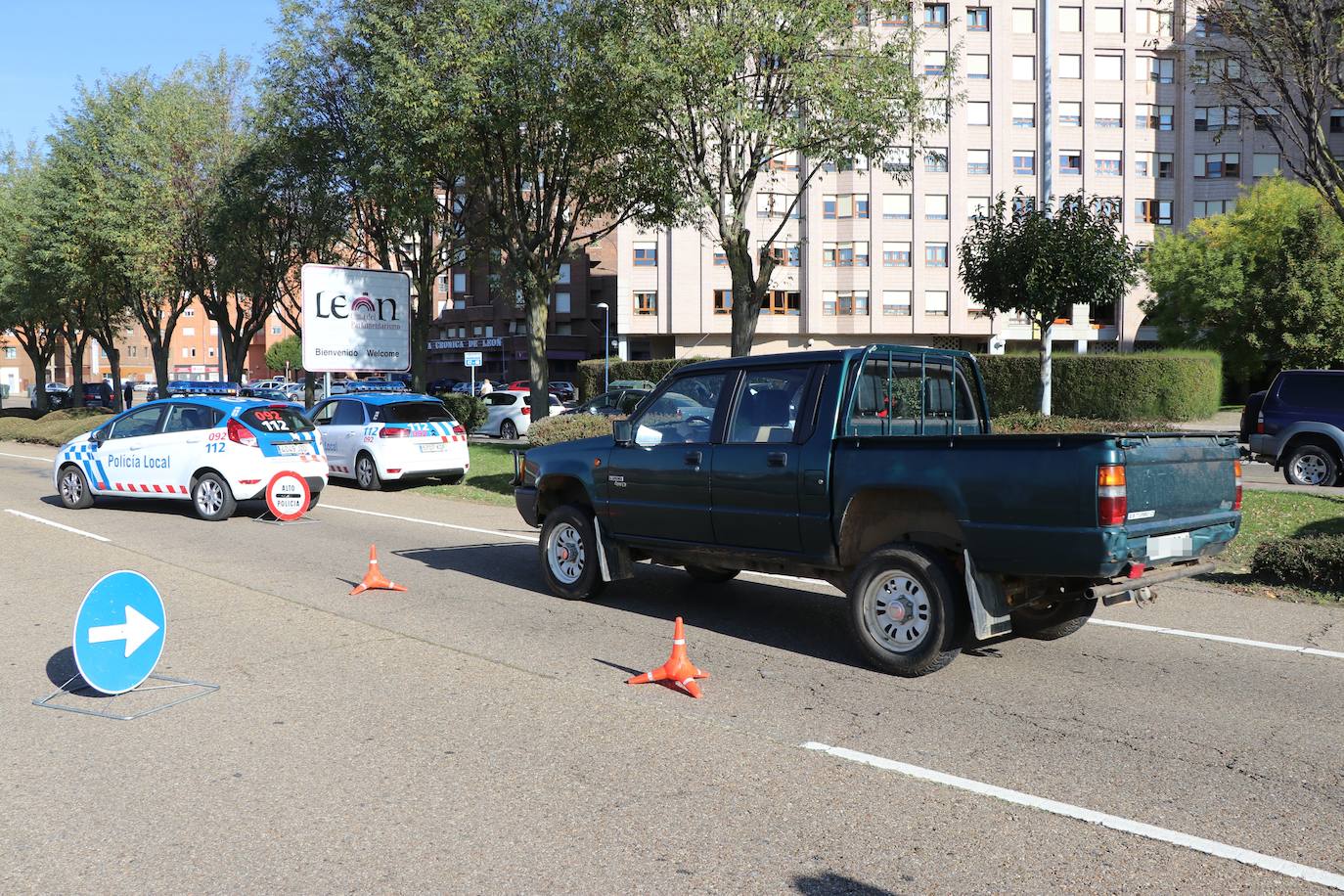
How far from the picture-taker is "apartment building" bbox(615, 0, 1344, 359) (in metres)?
58.5

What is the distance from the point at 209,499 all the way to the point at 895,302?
51.1 meters

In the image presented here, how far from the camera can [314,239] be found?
3169cm

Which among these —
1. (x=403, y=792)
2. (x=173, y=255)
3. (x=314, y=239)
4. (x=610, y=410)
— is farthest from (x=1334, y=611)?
(x=173, y=255)

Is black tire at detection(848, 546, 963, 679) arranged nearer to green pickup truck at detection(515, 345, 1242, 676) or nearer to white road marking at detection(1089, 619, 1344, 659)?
green pickup truck at detection(515, 345, 1242, 676)

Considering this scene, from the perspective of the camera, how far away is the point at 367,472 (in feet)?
61.2

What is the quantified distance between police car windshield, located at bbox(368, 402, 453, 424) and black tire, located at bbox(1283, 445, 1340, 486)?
1361 centimetres

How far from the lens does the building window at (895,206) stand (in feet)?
197

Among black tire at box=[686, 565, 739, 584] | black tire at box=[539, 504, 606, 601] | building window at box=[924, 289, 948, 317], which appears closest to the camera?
black tire at box=[539, 504, 606, 601]

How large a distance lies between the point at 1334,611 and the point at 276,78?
25457mm

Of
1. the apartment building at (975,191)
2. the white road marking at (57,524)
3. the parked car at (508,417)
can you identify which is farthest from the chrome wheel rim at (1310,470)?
the apartment building at (975,191)

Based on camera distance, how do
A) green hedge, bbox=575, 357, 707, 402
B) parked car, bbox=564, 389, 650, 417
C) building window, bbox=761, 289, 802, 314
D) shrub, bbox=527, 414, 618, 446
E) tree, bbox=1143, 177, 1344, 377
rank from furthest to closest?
building window, bbox=761, 289, 802, 314, green hedge, bbox=575, 357, 707, 402, tree, bbox=1143, 177, 1344, 377, parked car, bbox=564, 389, 650, 417, shrub, bbox=527, 414, 618, 446

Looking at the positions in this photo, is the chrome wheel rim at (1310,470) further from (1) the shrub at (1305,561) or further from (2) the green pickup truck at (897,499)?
(2) the green pickup truck at (897,499)

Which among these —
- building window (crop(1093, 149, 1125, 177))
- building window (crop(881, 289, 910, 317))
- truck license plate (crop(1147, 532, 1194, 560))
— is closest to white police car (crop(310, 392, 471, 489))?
truck license plate (crop(1147, 532, 1194, 560))

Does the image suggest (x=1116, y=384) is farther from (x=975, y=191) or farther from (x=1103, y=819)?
(x=1103, y=819)
